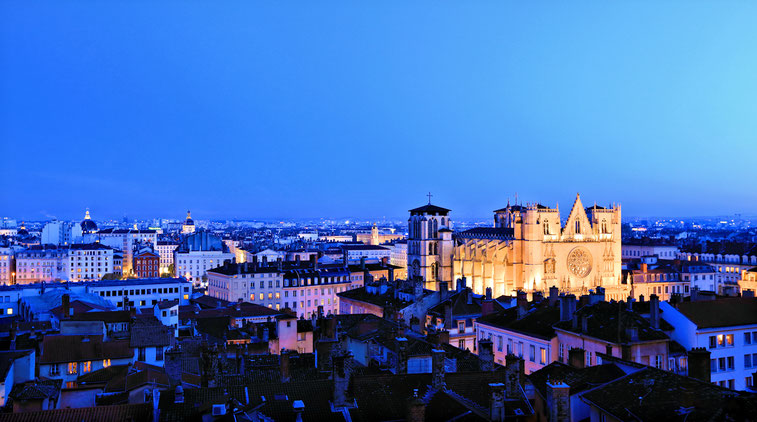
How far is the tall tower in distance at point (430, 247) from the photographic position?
102 meters

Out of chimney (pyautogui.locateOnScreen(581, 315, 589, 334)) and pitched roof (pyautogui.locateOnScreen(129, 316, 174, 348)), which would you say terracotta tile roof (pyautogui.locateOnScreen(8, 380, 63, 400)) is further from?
chimney (pyautogui.locateOnScreen(581, 315, 589, 334))

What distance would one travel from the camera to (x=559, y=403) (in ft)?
64.3

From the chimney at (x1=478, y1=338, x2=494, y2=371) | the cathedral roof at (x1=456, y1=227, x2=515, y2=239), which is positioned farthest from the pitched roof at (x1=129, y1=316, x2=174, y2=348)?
the cathedral roof at (x1=456, y1=227, x2=515, y2=239)

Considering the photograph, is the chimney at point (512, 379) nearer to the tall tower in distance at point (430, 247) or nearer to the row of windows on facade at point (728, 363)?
the row of windows on facade at point (728, 363)

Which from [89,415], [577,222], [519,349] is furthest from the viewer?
[577,222]

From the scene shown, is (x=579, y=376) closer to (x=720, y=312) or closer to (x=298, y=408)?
(x=298, y=408)

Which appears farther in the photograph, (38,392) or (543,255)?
(543,255)

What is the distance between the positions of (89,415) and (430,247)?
84606 mm

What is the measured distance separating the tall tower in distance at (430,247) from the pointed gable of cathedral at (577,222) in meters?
17.0

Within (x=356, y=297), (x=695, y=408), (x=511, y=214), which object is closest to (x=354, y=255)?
(x=511, y=214)

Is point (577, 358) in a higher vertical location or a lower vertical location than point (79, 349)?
higher

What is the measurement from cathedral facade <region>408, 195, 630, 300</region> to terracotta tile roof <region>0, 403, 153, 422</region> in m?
77.4

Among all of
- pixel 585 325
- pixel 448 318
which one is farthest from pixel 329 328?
pixel 585 325

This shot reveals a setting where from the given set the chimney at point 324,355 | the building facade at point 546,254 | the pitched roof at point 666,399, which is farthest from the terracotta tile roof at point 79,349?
the building facade at point 546,254
